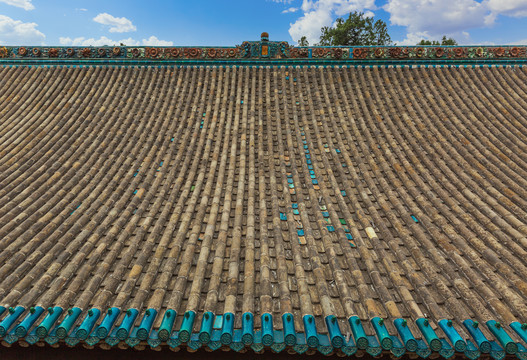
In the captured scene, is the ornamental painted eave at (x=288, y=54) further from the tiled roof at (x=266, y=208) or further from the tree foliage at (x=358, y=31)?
the tree foliage at (x=358, y=31)

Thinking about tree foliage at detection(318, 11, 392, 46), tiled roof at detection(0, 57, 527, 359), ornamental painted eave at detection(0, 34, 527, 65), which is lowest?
tiled roof at detection(0, 57, 527, 359)

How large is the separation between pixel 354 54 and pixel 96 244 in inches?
280

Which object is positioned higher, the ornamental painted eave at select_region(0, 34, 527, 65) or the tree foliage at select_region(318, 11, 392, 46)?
the tree foliage at select_region(318, 11, 392, 46)

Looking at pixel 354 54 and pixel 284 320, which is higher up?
pixel 354 54

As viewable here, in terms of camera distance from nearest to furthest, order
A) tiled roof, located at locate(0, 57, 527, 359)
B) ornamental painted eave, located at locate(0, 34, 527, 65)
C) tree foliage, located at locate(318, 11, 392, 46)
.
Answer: tiled roof, located at locate(0, 57, 527, 359) < ornamental painted eave, located at locate(0, 34, 527, 65) < tree foliage, located at locate(318, 11, 392, 46)

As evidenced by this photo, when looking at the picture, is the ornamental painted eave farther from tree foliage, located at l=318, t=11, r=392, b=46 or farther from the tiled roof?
tree foliage, located at l=318, t=11, r=392, b=46

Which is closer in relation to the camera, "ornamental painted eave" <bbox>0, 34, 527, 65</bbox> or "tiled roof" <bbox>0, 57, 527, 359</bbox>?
"tiled roof" <bbox>0, 57, 527, 359</bbox>

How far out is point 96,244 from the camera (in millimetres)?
3783

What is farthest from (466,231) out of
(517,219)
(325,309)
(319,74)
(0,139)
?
(0,139)

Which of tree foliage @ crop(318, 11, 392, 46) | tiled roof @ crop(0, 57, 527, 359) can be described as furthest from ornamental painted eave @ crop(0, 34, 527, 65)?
tree foliage @ crop(318, 11, 392, 46)

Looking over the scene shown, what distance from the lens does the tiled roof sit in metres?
2.80

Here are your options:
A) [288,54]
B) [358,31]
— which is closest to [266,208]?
[288,54]

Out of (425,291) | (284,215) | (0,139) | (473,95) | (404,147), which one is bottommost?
(425,291)

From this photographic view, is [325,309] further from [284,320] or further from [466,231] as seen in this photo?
[466,231]
